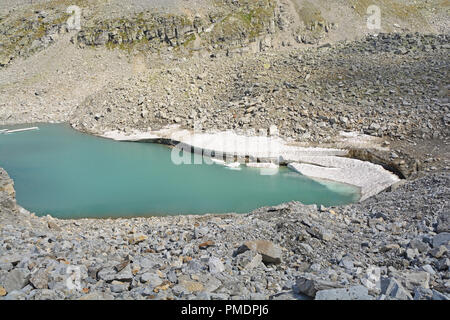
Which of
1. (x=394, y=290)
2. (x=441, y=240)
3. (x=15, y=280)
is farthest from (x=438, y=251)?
(x=15, y=280)

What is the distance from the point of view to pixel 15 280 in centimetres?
707

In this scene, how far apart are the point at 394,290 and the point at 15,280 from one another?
6.72 metres

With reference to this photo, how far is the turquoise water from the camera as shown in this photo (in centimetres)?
1744

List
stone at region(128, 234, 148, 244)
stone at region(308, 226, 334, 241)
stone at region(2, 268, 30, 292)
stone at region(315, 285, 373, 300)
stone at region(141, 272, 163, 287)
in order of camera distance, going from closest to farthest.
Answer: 1. stone at region(315, 285, 373, 300)
2. stone at region(2, 268, 30, 292)
3. stone at region(141, 272, 163, 287)
4. stone at region(308, 226, 334, 241)
5. stone at region(128, 234, 148, 244)

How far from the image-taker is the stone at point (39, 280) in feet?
23.0

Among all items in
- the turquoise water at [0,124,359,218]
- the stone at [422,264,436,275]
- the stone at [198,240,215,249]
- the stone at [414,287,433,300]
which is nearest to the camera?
the stone at [414,287,433,300]

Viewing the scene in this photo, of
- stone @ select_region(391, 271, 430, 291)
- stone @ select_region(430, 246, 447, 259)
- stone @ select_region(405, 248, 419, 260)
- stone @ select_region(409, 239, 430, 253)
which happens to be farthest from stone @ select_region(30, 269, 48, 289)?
stone @ select_region(430, 246, 447, 259)

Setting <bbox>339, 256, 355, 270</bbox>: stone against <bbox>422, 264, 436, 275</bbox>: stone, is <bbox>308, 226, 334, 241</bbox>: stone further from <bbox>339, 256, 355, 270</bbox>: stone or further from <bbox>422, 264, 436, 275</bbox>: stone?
<bbox>422, 264, 436, 275</bbox>: stone

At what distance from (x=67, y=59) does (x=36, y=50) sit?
6.23 metres

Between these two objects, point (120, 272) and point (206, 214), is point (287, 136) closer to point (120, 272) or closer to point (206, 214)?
point (206, 214)

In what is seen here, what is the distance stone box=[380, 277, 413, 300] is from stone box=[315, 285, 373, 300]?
0.43m

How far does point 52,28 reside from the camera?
54.2 m

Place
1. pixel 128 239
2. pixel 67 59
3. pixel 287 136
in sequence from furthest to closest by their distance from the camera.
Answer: pixel 67 59, pixel 287 136, pixel 128 239

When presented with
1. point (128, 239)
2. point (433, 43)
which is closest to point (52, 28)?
point (433, 43)
